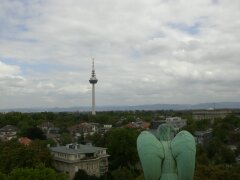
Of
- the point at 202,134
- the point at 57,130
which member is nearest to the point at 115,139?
the point at 202,134

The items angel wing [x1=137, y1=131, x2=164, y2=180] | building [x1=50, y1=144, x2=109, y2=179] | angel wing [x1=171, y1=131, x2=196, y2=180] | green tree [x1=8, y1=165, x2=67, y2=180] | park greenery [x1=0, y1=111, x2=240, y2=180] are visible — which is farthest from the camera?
building [x1=50, y1=144, x2=109, y2=179]

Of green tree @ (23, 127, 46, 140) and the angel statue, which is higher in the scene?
the angel statue

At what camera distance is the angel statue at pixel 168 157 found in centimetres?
1095

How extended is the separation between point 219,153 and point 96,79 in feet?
415

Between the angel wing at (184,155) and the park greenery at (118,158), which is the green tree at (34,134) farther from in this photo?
the angel wing at (184,155)

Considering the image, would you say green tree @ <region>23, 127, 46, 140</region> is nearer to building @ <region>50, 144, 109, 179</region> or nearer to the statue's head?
building @ <region>50, 144, 109, 179</region>

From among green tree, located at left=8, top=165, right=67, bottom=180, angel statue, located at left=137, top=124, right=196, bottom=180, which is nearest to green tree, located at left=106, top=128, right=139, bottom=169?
green tree, located at left=8, top=165, right=67, bottom=180

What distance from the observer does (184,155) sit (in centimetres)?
1095

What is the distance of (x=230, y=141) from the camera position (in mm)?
77562

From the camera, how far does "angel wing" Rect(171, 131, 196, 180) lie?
1090 cm

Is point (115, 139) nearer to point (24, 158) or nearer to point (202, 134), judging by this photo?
point (24, 158)

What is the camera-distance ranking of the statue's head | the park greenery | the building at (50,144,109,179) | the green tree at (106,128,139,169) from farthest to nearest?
the green tree at (106,128,139,169)
the building at (50,144,109,179)
the park greenery
the statue's head

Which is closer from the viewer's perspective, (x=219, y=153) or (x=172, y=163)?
(x=172, y=163)

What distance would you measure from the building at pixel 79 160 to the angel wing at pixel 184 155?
131ft
